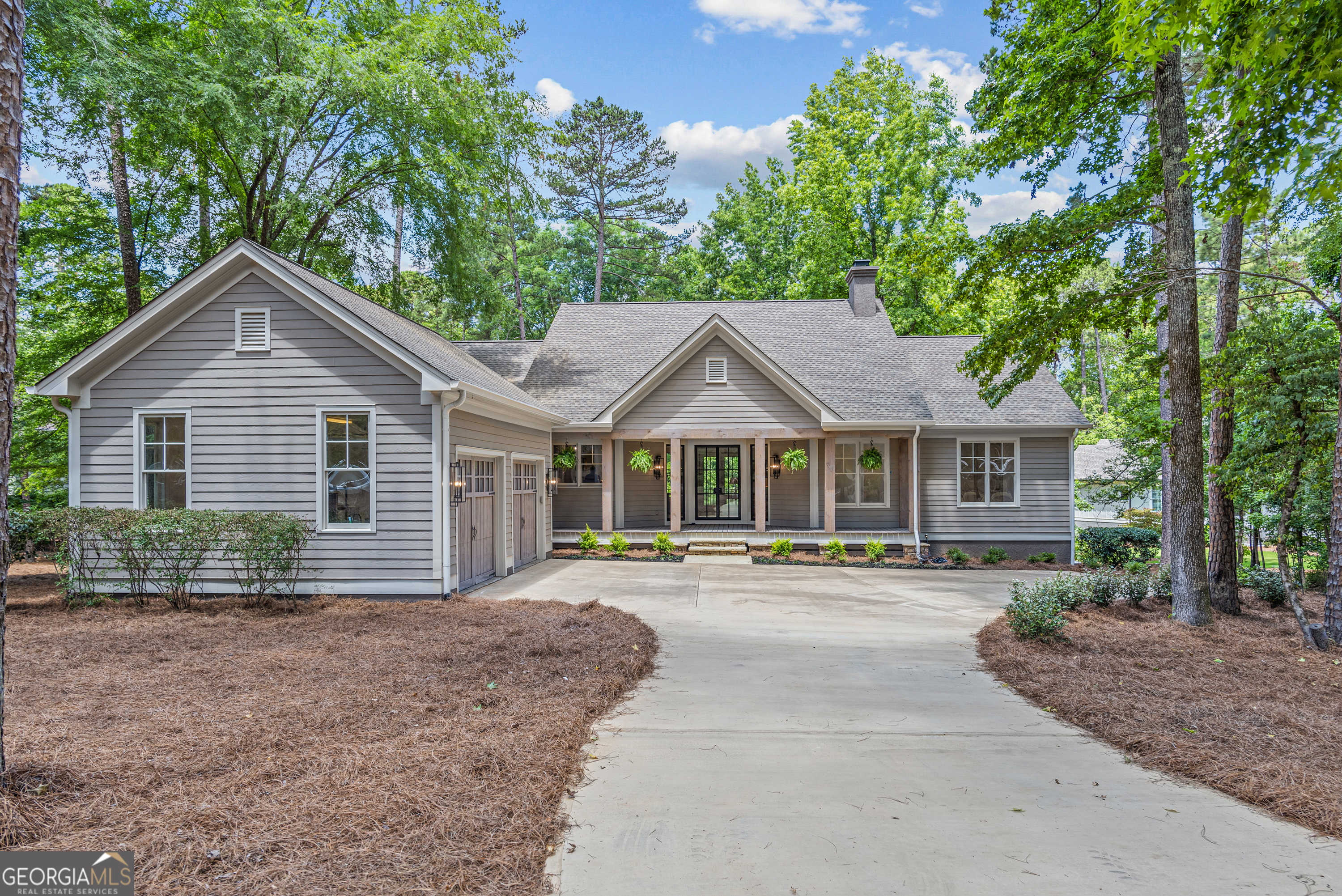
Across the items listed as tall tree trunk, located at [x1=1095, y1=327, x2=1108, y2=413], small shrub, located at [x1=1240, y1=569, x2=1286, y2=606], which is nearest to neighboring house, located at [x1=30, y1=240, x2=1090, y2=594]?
small shrub, located at [x1=1240, y1=569, x2=1286, y2=606]

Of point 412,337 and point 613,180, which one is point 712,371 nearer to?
point 412,337

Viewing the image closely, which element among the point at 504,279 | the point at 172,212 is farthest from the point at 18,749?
the point at 504,279

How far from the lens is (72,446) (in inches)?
374

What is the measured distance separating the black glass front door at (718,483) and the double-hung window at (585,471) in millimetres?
2413

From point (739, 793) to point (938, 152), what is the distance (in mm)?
27291

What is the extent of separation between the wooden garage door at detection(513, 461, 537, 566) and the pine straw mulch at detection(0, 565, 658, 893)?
515cm

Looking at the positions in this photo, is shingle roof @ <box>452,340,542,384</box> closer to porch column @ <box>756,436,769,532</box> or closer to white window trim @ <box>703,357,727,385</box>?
white window trim @ <box>703,357,727,385</box>

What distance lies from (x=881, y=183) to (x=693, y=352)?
1414 cm

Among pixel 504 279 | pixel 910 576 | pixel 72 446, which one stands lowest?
pixel 910 576

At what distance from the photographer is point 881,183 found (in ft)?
81.0

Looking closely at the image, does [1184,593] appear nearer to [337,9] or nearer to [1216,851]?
[1216,851]

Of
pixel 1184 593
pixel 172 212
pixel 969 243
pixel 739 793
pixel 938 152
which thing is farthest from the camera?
pixel 938 152

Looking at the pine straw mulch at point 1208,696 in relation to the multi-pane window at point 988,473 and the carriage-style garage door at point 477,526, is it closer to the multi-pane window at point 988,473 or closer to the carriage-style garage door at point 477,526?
the carriage-style garage door at point 477,526

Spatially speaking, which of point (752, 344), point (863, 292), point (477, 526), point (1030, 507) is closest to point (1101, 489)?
point (1030, 507)
